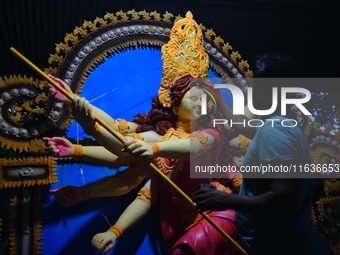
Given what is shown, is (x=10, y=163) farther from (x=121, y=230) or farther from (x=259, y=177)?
(x=259, y=177)

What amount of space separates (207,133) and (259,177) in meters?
0.64

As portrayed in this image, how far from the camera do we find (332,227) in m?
2.21

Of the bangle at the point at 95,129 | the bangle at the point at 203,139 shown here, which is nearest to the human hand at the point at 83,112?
the bangle at the point at 95,129

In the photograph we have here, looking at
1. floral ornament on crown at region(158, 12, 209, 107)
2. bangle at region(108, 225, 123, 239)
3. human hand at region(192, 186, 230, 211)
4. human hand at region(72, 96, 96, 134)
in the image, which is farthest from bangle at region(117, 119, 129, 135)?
human hand at region(192, 186, 230, 211)

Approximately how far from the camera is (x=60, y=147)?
178 cm

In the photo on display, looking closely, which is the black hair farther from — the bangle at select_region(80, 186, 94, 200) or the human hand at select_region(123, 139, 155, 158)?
the bangle at select_region(80, 186, 94, 200)

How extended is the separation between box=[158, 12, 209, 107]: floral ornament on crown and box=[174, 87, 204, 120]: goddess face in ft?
0.36

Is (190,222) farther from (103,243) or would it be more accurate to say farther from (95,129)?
(95,129)

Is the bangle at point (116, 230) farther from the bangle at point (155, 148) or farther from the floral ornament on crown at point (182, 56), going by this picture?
the floral ornament on crown at point (182, 56)

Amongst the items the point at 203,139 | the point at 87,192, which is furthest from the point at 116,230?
the point at 203,139

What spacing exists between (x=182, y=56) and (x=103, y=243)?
1.07m

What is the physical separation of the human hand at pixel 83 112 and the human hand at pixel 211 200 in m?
0.59

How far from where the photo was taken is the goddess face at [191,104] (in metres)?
2.05

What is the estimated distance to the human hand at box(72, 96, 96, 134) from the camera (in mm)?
1652
